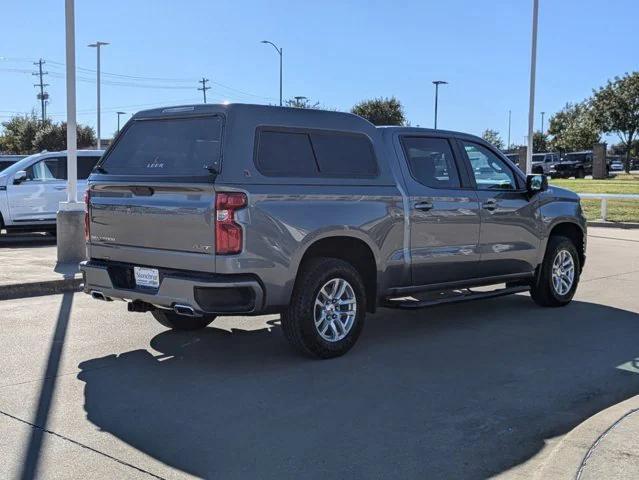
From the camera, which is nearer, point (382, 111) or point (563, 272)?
point (563, 272)

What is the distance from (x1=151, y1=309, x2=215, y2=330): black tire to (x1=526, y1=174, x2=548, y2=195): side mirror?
3736 millimetres

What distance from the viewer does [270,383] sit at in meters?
5.46

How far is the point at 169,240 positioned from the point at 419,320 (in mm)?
3320

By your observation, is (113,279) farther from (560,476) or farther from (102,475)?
(560,476)

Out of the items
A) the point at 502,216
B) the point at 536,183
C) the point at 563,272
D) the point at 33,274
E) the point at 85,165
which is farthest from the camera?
the point at 85,165

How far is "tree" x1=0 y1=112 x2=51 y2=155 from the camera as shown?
7500 centimetres

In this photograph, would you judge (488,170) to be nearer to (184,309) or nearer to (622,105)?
(184,309)

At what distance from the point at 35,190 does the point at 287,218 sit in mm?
10706

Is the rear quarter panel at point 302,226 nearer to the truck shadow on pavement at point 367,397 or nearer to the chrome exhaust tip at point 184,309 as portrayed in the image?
the chrome exhaust tip at point 184,309

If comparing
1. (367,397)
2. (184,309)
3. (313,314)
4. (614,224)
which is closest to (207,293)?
(184,309)

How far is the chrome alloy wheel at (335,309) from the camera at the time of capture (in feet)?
19.8

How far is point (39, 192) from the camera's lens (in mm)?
14789

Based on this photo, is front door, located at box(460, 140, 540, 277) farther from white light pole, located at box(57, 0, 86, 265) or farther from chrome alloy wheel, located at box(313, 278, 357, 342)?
white light pole, located at box(57, 0, 86, 265)

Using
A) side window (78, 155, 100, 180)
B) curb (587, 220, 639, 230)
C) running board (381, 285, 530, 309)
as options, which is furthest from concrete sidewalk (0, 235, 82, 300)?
curb (587, 220, 639, 230)
